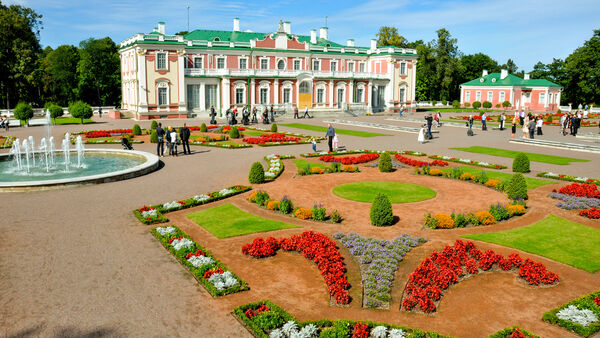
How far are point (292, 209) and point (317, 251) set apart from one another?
4012 millimetres

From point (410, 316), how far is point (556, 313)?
2589mm

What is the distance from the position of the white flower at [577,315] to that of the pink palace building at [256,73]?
4710 cm

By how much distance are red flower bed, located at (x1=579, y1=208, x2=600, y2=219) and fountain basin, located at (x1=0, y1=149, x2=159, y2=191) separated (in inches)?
658

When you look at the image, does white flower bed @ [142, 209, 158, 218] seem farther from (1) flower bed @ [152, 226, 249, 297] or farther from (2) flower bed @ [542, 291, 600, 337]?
(2) flower bed @ [542, 291, 600, 337]

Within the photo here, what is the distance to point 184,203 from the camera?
49.6 ft

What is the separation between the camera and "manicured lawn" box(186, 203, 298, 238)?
1277 centimetres

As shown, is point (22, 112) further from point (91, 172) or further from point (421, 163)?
point (421, 163)

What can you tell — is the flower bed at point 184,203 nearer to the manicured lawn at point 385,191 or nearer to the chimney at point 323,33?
the manicured lawn at point 385,191

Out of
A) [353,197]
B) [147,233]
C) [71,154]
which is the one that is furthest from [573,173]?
[71,154]

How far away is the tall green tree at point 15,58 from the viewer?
2366 inches

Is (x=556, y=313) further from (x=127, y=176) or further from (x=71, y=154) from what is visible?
(x=71, y=154)

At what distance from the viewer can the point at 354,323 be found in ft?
25.5

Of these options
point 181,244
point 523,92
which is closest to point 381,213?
point 181,244

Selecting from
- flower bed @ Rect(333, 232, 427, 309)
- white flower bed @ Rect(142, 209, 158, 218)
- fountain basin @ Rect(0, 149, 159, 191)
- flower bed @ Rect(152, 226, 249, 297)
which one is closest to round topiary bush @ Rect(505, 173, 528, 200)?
flower bed @ Rect(333, 232, 427, 309)
